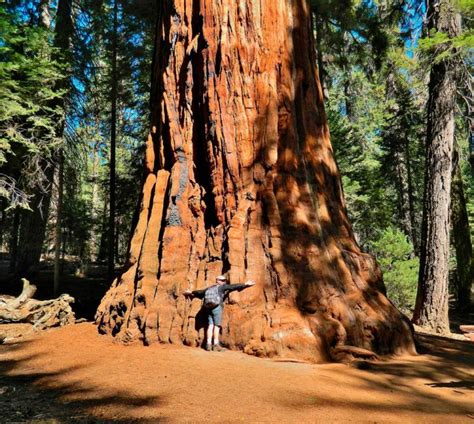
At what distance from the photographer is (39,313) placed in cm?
1111

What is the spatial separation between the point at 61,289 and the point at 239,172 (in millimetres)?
12829

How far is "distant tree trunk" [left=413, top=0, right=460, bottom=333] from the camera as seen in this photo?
39.1 ft

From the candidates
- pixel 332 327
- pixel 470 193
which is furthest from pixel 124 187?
pixel 470 193

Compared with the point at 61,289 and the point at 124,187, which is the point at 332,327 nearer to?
the point at 61,289

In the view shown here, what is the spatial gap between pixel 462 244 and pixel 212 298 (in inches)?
617

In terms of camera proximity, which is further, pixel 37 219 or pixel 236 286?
pixel 37 219

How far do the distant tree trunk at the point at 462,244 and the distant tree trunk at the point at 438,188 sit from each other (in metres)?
7.10

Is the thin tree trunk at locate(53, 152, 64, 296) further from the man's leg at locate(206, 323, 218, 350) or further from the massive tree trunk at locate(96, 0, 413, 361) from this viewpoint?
the man's leg at locate(206, 323, 218, 350)

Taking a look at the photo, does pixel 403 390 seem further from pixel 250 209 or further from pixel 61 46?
pixel 61 46

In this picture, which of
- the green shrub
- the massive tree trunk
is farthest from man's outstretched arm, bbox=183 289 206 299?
the green shrub

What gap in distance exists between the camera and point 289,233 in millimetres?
8055

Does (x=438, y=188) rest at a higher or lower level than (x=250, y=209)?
higher

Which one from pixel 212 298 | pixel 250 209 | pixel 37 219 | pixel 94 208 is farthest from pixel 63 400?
pixel 94 208

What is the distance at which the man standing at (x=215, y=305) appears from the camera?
23.1 feet
